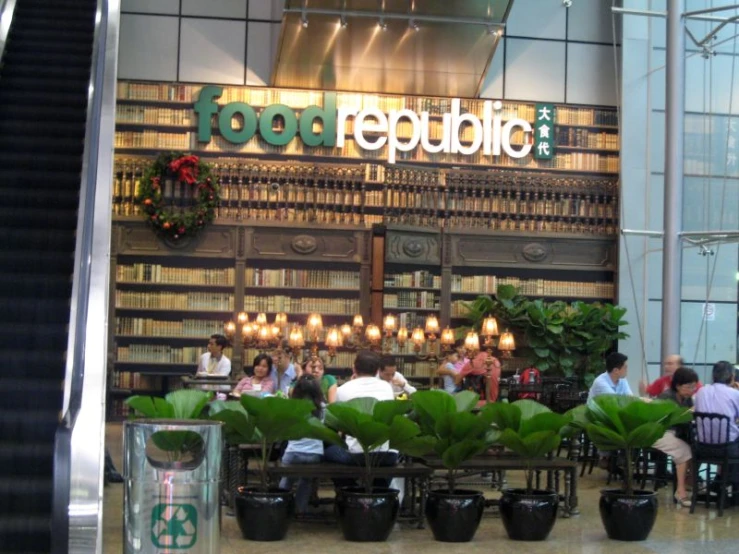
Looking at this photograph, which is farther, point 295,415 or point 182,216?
point 182,216

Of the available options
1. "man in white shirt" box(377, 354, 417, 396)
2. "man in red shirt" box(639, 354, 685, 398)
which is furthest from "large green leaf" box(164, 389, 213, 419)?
"man in red shirt" box(639, 354, 685, 398)

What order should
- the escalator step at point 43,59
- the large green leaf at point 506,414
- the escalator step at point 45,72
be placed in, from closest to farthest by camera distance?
the large green leaf at point 506,414
the escalator step at point 45,72
the escalator step at point 43,59

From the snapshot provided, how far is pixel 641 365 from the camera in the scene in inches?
675

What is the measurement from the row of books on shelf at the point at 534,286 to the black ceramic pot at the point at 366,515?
8776 millimetres

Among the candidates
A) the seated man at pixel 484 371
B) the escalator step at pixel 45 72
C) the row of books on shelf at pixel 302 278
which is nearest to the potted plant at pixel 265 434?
the escalator step at pixel 45 72

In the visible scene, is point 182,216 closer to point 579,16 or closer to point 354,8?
point 354,8

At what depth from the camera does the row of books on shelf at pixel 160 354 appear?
638 inches

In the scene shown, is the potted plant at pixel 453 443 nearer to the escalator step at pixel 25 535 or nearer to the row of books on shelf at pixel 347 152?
the escalator step at pixel 25 535

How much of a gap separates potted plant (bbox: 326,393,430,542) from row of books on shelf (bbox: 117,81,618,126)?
30.6ft

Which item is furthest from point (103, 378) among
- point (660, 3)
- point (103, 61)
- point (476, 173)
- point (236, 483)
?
point (660, 3)

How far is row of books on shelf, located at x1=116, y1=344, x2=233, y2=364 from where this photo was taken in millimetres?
16203

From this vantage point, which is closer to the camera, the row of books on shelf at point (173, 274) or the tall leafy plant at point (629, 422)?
the tall leafy plant at point (629, 422)

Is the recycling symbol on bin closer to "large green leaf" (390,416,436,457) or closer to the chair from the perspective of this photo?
"large green leaf" (390,416,436,457)

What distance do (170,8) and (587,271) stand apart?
6.41m
